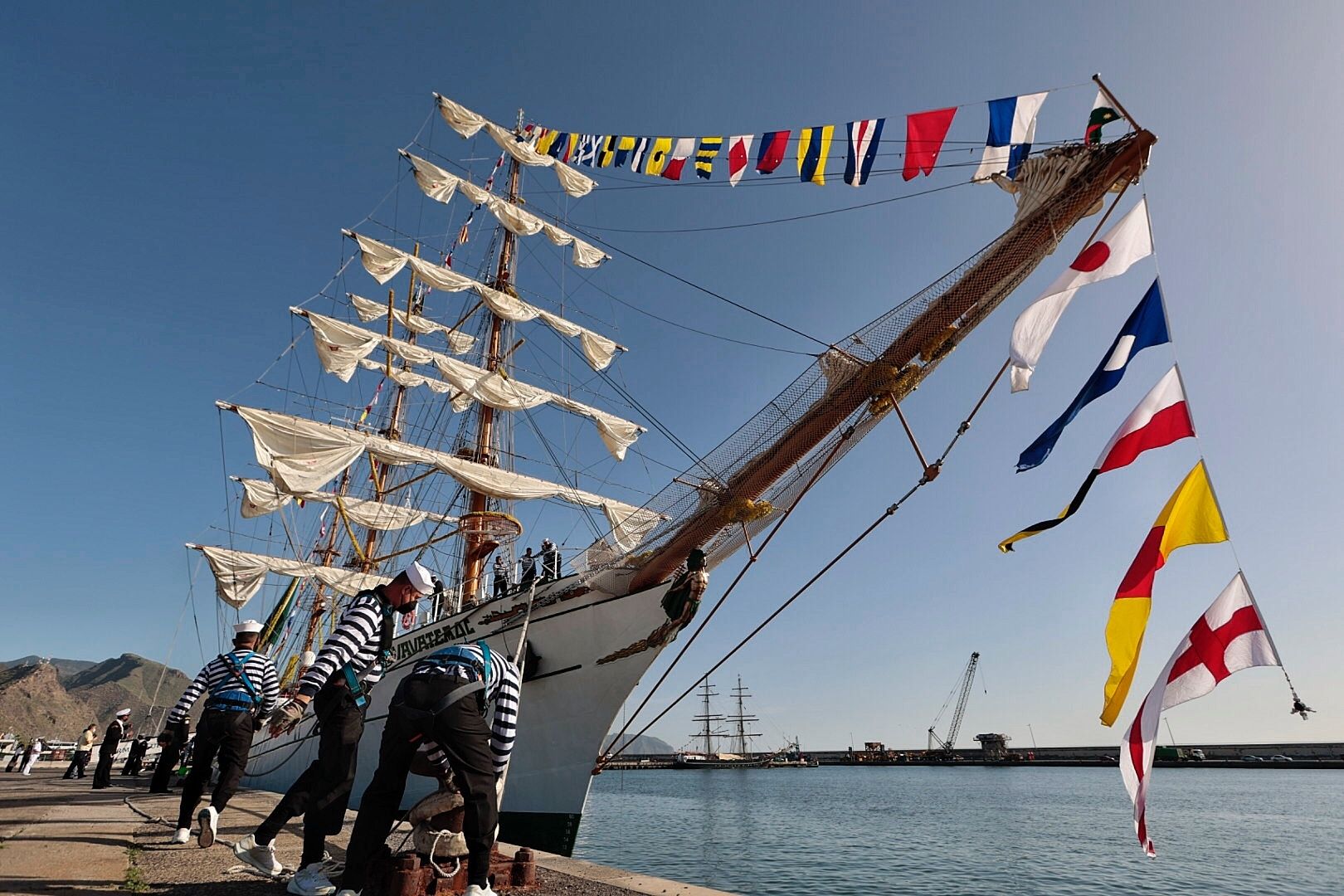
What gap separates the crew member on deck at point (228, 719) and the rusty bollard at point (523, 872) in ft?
9.02

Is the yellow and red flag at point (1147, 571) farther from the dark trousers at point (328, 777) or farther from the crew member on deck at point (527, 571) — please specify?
the crew member on deck at point (527, 571)

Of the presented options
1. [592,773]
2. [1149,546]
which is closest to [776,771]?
[592,773]

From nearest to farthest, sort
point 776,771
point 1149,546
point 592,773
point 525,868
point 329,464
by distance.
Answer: point 525,868, point 1149,546, point 592,773, point 329,464, point 776,771

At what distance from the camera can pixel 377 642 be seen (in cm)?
471

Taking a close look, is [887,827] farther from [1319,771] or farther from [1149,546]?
[1319,771]

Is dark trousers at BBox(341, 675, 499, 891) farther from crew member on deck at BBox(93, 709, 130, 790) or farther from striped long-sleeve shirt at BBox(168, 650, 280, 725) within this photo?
crew member on deck at BBox(93, 709, 130, 790)

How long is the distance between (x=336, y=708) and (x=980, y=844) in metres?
22.0

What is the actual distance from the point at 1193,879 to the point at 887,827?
11646mm

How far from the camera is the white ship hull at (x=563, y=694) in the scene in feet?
39.6

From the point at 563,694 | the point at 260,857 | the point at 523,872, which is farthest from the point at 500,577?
the point at 523,872

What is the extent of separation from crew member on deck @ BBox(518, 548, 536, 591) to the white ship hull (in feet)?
0.92

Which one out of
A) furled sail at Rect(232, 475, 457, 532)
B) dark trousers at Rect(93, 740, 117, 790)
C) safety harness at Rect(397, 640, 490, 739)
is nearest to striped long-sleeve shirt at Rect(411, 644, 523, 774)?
safety harness at Rect(397, 640, 490, 739)

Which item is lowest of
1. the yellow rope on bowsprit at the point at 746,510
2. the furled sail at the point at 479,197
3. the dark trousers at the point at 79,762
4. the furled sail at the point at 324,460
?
the dark trousers at the point at 79,762

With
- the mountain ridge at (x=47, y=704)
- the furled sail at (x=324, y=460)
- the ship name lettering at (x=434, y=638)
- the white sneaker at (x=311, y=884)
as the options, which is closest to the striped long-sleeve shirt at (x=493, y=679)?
the white sneaker at (x=311, y=884)
